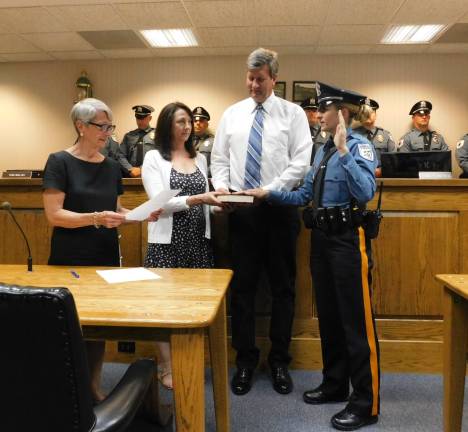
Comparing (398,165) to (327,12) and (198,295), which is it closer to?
(198,295)

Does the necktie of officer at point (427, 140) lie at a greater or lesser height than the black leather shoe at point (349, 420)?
greater

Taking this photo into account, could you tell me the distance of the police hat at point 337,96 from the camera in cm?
187

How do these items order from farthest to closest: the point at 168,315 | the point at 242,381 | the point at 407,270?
the point at 407,270 → the point at 242,381 → the point at 168,315

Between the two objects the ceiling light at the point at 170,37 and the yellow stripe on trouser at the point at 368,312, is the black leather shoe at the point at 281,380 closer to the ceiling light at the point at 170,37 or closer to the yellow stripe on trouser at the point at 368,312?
the yellow stripe on trouser at the point at 368,312

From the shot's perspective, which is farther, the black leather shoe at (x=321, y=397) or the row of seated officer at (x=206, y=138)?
the row of seated officer at (x=206, y=138)

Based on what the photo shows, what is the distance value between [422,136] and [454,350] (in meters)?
5.21

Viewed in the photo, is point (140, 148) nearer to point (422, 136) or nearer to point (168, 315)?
point (422, 136)

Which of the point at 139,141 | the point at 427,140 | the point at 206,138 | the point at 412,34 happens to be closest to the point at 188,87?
the point at 206,138

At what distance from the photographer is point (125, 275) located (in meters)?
1.60

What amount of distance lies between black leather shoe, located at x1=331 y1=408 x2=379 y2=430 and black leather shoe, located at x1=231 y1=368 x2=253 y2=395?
46 cm

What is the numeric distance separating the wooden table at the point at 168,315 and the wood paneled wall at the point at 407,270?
42.3 inches

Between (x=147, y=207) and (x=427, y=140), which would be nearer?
(x=147, y=207)

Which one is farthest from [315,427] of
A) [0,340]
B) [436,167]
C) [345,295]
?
[436,167]

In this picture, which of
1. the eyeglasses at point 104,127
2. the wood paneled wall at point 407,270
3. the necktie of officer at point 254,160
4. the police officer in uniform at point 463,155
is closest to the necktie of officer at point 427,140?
the police officer in uniform at point 463,155
